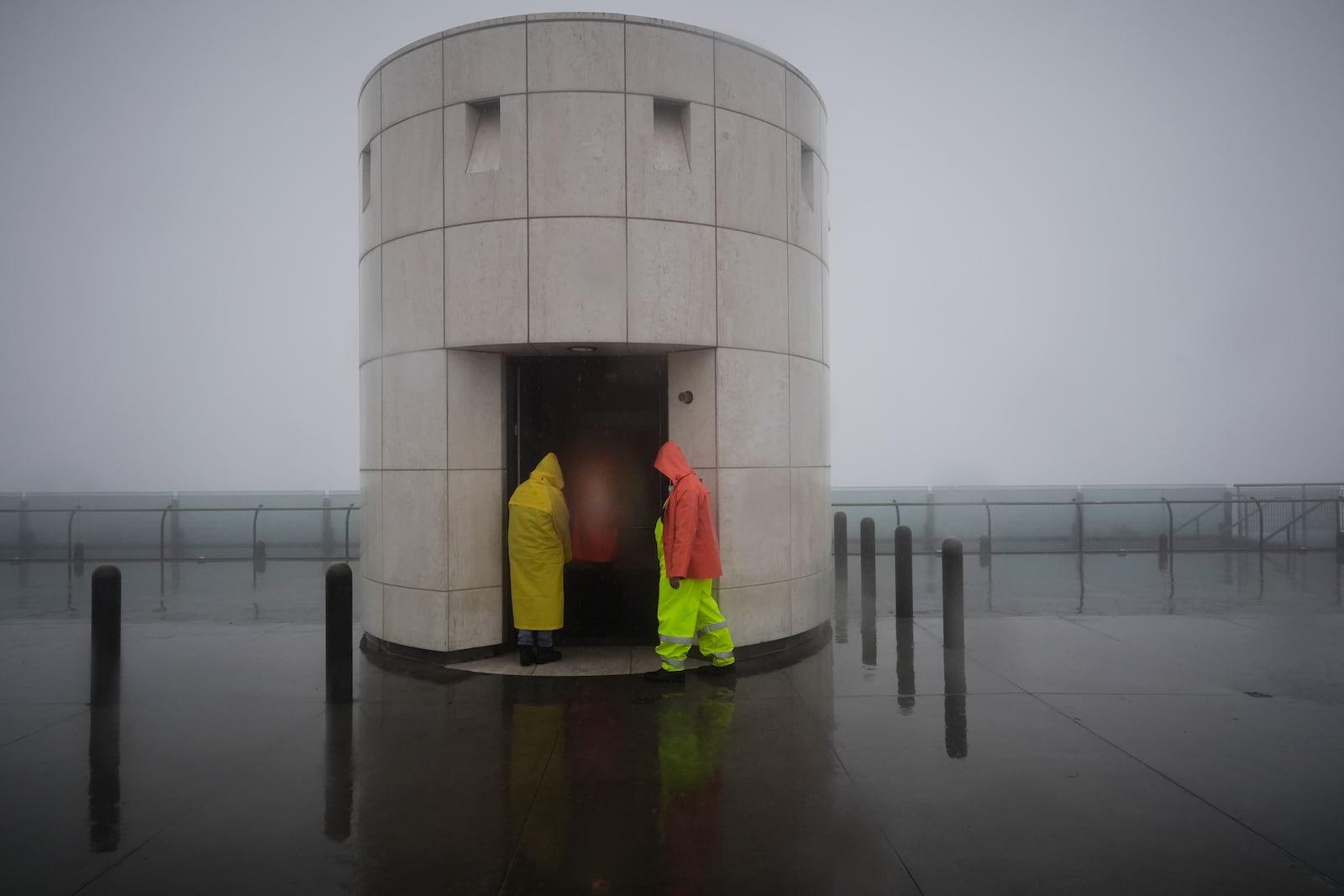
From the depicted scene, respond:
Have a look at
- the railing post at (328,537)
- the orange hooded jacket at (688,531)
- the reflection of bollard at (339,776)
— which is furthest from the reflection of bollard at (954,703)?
the railing post at (328,537)

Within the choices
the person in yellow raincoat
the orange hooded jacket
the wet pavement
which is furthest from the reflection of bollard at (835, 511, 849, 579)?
the person in yellow raincoat

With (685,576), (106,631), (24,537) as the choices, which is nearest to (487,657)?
(685,576)

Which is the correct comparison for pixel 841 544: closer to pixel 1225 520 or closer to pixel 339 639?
pixel 339 639

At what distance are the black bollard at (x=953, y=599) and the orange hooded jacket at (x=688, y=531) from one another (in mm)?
2854

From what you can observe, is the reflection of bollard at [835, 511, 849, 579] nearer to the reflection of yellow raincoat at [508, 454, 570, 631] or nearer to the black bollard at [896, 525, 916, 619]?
the black bollard at [896, 525, 916, 619]

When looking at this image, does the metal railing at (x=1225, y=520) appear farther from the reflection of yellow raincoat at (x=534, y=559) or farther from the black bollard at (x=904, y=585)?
the reflection of yellow raincoat at (x=534, y=559)

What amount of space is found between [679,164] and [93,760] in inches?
274

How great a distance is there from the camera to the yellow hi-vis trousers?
22.5ft

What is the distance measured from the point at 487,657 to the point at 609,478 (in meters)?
2.73

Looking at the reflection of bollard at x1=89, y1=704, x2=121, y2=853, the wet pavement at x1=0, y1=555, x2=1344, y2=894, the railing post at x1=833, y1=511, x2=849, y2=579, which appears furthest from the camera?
the railing post at x1=833, y1=511, x2=849, y2=579

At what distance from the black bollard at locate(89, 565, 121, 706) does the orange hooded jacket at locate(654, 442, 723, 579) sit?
199 inches

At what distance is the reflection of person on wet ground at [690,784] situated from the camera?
3.66 metres

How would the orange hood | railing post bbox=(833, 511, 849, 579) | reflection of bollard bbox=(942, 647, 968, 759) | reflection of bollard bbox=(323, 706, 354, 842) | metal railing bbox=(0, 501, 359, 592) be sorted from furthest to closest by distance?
metal railing bbox=(0, 501, 359, 592)
railing post bbox=(833, 511, 849, 579)
the orange hood
reflection of bollard bbox=(942, 647, 968, 759)
reflection of bollard bbox=(323, 706, 354, 842)

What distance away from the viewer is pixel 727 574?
765cm
